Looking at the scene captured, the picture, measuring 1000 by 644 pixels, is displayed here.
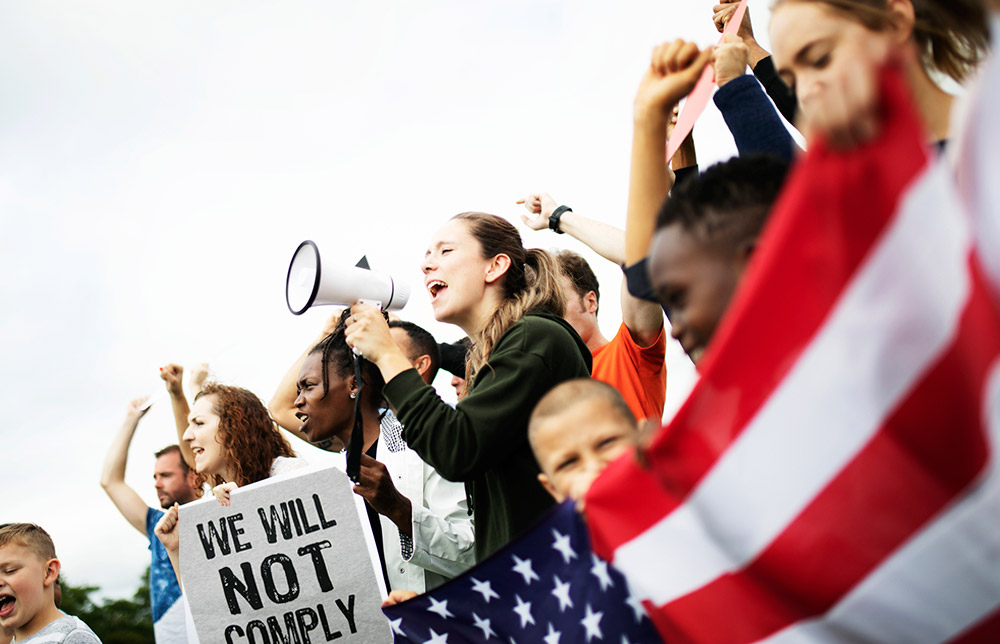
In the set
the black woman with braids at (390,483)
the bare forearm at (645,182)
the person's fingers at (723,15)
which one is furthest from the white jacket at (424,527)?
the person's fingers at (723,15)

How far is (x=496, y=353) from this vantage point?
269 centimetres

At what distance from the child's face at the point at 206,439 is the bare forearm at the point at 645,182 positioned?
3.07 metres

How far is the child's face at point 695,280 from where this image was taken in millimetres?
1377

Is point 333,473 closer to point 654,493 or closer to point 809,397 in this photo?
point 654,493

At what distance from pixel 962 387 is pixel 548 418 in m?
1.23

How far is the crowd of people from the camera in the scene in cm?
148

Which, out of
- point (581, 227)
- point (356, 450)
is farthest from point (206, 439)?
point (581, 227)

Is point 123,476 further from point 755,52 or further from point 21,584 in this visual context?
point 755,52

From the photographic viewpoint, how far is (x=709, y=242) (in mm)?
1419

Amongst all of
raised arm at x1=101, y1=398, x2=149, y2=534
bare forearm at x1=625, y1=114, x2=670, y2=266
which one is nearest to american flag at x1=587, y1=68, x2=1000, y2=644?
bare forearm at x1=625, y1=114, x2=670, y2=266

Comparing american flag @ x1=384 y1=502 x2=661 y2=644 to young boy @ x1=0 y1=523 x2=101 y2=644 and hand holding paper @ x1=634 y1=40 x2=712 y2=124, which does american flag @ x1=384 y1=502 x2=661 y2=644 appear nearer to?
hand holding paper @ x1=634 y1=40 x2=712 y2=124

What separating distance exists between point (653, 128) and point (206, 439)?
331 cm

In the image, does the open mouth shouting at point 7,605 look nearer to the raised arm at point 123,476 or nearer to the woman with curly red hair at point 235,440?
the woman with curly red hair at point 235,440

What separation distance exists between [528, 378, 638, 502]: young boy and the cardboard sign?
1.32m
